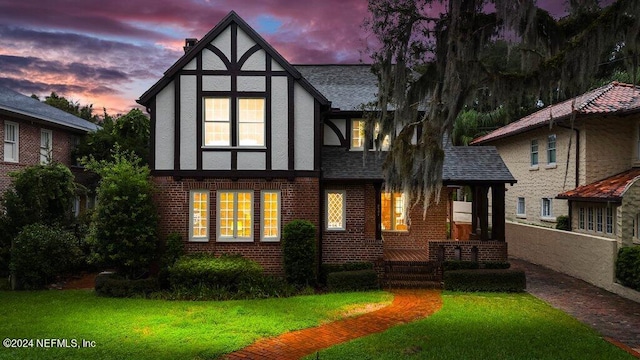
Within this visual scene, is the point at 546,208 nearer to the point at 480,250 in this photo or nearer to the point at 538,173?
the point at 538,173

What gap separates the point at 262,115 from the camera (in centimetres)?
1502

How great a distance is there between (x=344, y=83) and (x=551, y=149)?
34.1 feet

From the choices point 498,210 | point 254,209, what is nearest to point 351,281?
point 254,209

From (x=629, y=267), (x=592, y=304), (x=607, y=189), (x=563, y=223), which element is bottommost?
(x=592, y=304)

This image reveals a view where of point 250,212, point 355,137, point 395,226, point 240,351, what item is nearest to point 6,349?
point 240,351

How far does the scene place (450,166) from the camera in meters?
16.4

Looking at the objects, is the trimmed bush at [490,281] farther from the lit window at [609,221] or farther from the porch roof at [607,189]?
the lit window at [609,221]

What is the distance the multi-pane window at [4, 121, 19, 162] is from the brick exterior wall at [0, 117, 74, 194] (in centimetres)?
15

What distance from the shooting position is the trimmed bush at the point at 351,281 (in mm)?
14234

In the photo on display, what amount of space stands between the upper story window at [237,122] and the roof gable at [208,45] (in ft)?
4.25

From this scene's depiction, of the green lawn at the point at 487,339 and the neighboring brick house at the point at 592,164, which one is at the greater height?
the neighboring brick house at the point at 592,164

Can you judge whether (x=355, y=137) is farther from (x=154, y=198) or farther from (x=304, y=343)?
(x=304, y=343)

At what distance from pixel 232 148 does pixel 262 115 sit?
1.44m

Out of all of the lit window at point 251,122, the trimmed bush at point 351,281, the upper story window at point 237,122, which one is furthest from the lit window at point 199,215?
the trimmed bush at point 351,281
